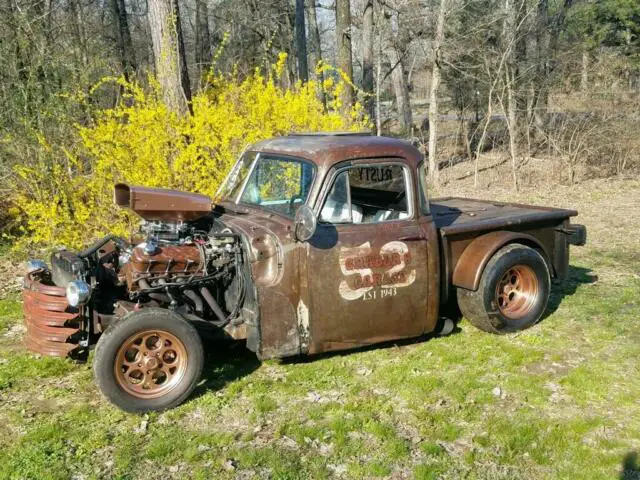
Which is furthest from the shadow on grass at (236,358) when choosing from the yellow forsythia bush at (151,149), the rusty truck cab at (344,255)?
the yellow forsythia bush at (151,149)

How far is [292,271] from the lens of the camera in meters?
4.70

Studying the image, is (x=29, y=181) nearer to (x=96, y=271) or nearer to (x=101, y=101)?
(x=101, y=101)

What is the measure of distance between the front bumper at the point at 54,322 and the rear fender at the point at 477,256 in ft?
10.6

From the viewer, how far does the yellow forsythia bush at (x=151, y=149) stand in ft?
25.3

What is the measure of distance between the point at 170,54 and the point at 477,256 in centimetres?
549

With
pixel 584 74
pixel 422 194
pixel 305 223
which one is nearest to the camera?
pixel 305 223

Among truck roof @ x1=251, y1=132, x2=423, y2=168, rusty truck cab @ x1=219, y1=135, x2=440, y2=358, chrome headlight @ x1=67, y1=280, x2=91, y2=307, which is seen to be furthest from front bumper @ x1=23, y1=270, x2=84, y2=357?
Result: truck roof @ x1=251, y1=132, x2=423, y2=168

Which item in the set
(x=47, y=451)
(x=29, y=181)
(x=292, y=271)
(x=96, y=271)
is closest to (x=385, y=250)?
(x=292, y=271)

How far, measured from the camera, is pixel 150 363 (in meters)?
4.39

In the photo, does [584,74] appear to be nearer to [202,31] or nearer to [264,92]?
[264,92]

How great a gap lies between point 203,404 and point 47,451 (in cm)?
110

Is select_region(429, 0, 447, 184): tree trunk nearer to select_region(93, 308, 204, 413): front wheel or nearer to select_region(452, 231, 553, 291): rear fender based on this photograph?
select_region(452, 231, 553, 291): rear fender

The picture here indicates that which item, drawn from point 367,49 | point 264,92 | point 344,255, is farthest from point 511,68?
point 344,255

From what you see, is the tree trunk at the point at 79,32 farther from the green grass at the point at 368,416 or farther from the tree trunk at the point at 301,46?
the tree trunk at the point at 301,46
